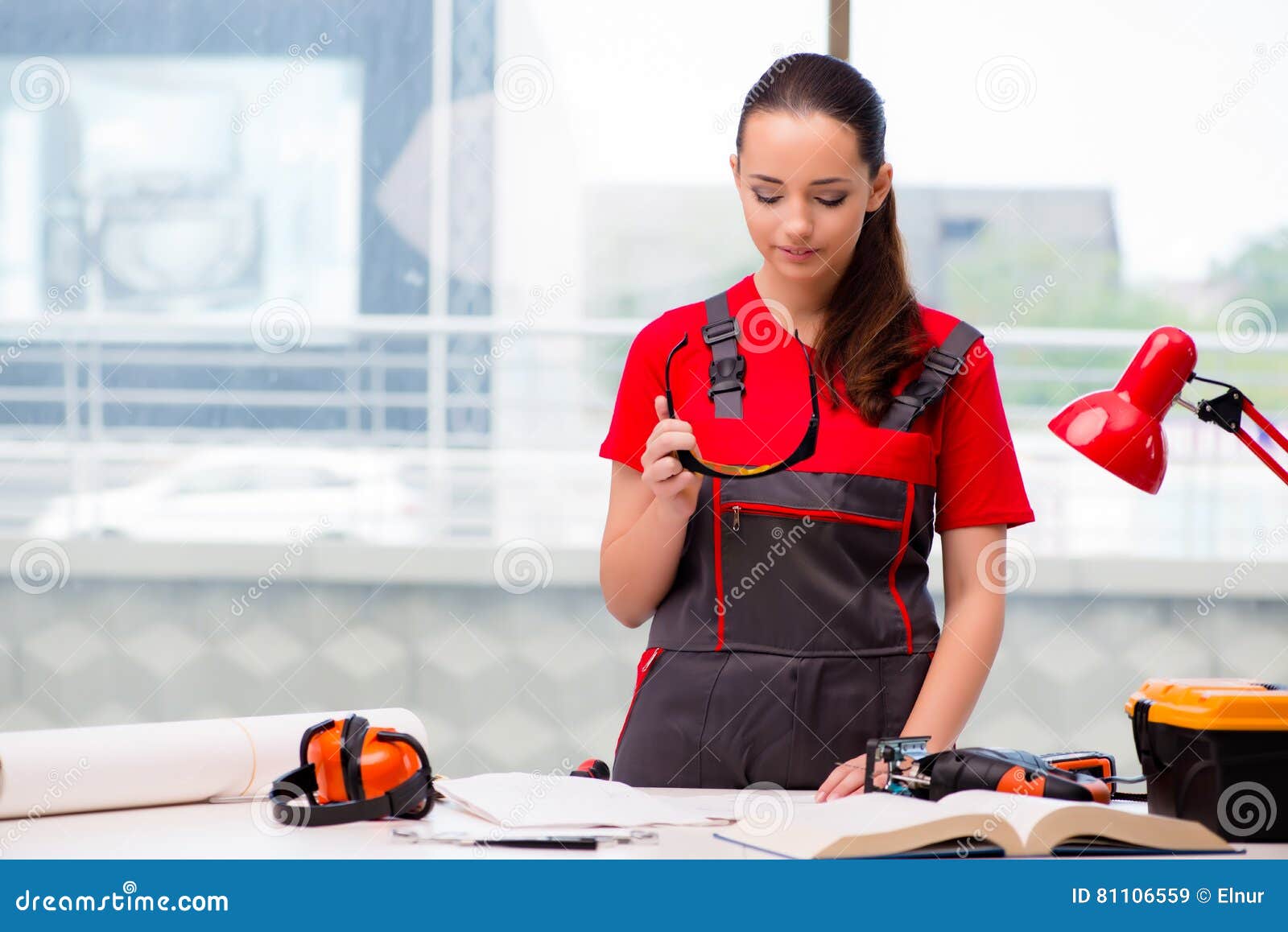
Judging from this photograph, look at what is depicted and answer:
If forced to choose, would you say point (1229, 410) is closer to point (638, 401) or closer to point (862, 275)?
point (862, 275)

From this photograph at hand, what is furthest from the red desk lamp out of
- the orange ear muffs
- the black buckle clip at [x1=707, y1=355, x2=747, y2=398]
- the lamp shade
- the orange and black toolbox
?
the orange ear muffs

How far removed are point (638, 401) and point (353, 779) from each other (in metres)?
Result: 0.54

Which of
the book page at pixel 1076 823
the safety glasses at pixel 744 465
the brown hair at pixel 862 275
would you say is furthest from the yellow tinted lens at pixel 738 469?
the book page at pixel 1076 823

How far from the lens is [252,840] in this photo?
0.75 metres

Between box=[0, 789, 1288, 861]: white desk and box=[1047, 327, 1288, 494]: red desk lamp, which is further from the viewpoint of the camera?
box=[1047, 327, 1288, 494]: red desk lamp

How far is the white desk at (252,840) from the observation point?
70 cm

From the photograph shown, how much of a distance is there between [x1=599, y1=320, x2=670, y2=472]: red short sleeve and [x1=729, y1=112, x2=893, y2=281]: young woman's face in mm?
157

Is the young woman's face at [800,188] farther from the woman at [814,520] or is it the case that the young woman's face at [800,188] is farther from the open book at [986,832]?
the open book at [986,832]

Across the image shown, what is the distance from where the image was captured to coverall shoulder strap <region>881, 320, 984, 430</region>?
115 centimetres

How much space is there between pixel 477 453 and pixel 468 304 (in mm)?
363

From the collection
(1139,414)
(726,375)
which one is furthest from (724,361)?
(1139,414)

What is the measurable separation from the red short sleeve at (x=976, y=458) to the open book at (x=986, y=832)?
1.55ft

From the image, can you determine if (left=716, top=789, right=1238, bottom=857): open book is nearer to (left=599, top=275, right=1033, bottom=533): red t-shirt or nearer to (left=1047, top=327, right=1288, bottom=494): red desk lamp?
(left=1047, top=327, right=1288, bottom=494): red desk lamp
